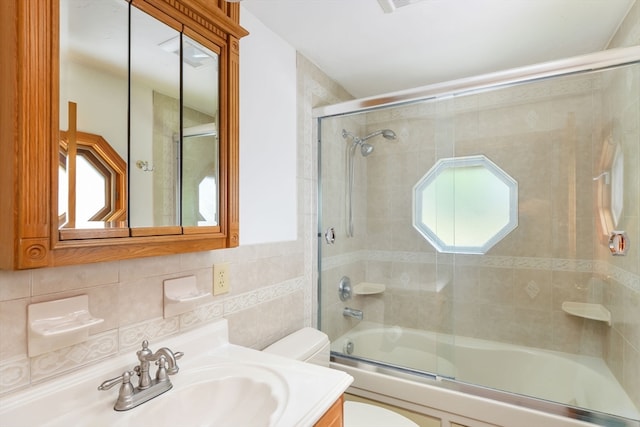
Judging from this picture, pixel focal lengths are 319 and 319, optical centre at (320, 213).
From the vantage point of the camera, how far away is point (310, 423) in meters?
0.80

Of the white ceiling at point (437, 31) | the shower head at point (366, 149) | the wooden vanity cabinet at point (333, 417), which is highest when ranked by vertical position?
the white ceiling at point (437, 31)

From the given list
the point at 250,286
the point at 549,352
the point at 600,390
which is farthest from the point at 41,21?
the point at 549,352

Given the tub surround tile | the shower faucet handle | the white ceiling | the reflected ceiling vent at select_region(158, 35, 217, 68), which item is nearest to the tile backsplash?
the tub surround tile

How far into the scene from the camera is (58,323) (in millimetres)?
799

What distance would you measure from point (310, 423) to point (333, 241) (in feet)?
4.54

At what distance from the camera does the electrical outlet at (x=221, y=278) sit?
1266mm

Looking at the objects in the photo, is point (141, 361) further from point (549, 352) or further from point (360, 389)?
point (549, 352)

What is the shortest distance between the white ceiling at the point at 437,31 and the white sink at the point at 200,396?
1487mm

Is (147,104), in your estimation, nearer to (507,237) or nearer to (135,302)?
(135,302)

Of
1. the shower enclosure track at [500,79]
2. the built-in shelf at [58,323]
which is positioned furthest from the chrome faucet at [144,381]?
the shower enclosure track at [500,79]

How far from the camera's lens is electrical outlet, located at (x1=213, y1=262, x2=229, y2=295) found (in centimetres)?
127

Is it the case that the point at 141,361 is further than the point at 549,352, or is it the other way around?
the point at 549,352

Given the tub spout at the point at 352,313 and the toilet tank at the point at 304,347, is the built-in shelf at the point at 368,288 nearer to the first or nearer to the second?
the tub spout at the point at 352,313

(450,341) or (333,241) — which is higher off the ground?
(333,241)
